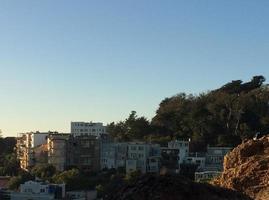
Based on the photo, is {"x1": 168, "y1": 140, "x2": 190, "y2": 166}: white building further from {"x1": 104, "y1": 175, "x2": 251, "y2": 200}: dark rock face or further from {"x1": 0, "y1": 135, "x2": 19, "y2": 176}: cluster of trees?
{"x1": 104, "y1": 175, "x2": 251, "y2": 200}: dark rock face

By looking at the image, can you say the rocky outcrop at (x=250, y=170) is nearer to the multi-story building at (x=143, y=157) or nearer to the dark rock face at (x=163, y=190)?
the dark rock face at (x=163, y=190)

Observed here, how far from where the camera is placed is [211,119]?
3086 inches

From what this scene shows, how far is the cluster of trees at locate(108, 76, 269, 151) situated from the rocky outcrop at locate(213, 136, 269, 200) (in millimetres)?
58996

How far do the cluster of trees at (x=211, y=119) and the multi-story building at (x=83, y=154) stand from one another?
25.9 feet

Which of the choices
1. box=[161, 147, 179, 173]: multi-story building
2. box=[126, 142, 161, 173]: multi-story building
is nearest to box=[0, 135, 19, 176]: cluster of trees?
box=[126, 142, 161, 173]: multi-story building

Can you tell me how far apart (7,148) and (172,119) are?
35058 millimetres

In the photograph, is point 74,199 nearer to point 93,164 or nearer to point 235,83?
Result: point 93,164

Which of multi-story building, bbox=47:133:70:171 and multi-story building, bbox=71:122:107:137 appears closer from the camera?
multi-story building, bbox=47:133:70:171

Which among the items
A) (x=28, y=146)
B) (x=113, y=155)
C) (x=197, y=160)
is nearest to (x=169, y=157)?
(x=197, y=160)

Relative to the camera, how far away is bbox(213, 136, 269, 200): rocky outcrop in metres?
11.0

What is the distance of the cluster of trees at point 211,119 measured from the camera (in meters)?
76.9

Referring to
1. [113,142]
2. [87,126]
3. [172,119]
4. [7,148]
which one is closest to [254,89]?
[172,119]

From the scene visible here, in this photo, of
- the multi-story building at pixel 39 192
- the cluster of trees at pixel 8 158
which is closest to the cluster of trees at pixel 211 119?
the cluster of trees at pixel 8 158

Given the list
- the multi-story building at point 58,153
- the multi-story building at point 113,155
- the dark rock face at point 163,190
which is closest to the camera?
the dark rock face at point 163,190
